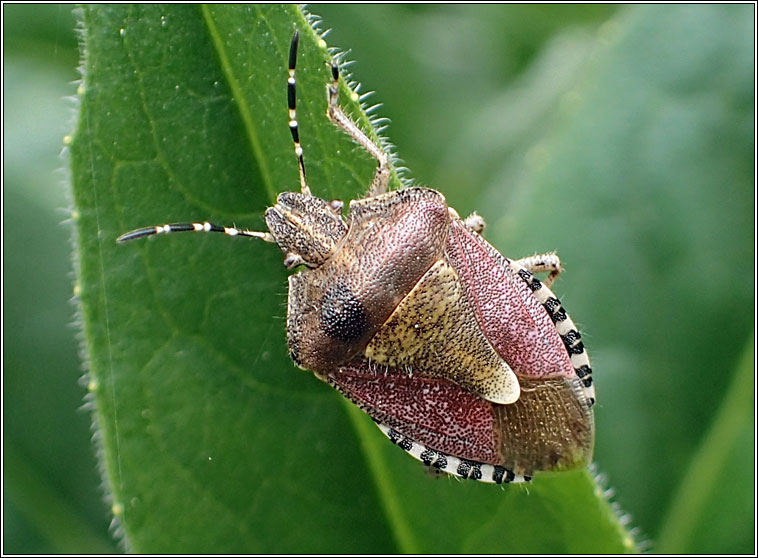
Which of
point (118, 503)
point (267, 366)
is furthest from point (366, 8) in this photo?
point (118, 503)

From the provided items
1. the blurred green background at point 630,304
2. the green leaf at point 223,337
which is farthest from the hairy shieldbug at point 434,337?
the blurred green background at point 630,304

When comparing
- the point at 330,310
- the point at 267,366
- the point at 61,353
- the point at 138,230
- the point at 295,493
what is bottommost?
the point at 61,353

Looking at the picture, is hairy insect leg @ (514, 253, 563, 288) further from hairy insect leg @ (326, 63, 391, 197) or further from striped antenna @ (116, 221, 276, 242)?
striped antenna @ (116, 221, 276, 242)

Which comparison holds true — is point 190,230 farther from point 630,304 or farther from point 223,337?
point 630,304

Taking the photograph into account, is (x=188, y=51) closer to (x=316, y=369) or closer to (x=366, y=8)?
(x=316, y=369)

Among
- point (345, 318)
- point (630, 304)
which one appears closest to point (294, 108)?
point (345, 318)

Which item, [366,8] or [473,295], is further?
[366,8]

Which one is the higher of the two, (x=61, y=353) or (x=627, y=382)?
(x=627, y=382)
